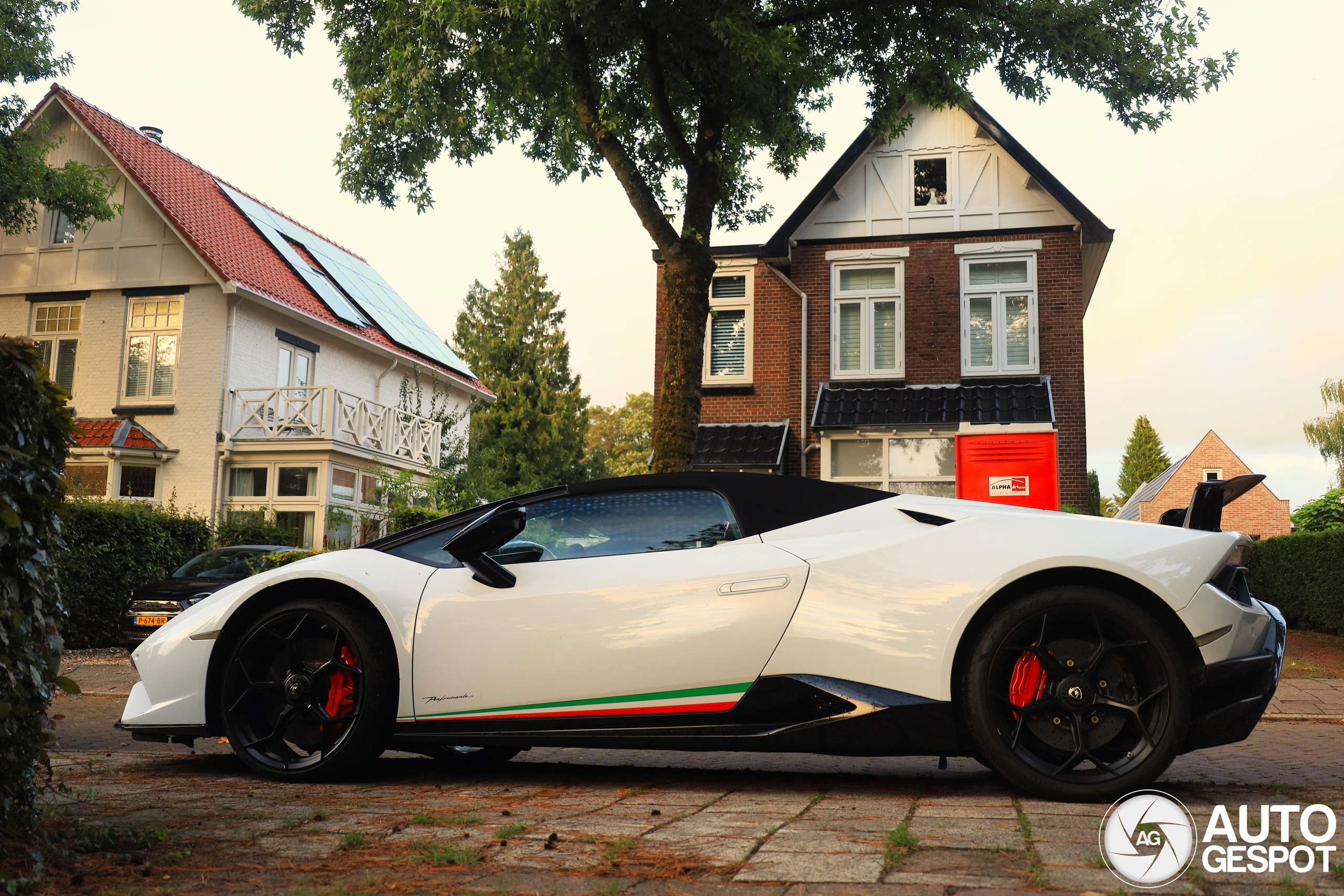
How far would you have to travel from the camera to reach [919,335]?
19.9 m

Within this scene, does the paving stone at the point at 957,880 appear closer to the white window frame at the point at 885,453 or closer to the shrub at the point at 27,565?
the shrub at the point at 27,565

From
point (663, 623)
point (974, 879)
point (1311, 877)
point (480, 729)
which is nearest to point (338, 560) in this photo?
point (480, 729)

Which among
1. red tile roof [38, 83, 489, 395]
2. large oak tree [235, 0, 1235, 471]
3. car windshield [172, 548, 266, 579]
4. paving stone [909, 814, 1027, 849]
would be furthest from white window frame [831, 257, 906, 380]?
paving stone [909, 814, 1027, 849]

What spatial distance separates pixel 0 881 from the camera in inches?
100

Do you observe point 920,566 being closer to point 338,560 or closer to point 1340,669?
point 338,560

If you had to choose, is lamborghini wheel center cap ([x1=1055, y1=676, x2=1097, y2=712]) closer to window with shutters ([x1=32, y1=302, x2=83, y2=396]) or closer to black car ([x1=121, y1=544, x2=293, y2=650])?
black car ([x1=121, y1=544, x2=293, y2=650])

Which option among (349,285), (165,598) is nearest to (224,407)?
(349,285)

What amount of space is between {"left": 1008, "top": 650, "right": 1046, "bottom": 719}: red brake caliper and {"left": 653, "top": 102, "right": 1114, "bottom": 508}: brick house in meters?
15.0

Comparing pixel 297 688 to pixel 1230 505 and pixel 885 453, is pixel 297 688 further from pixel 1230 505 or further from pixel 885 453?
pixel 1230 505

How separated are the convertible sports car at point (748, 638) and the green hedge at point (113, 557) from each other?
1059cm

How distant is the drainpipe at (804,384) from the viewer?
2011cm

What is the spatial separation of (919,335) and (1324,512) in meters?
8.80

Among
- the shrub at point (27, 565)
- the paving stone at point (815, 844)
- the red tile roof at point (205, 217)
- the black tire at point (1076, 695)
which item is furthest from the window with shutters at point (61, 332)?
the paving stone at point (815, 844)

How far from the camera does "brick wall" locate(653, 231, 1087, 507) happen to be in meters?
19.2
